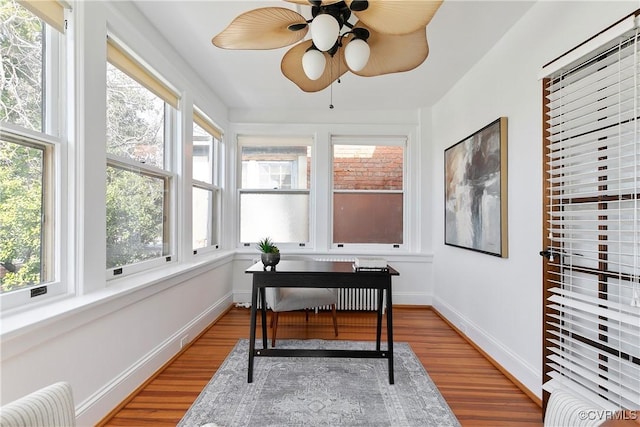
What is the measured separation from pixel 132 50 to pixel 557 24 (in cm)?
281

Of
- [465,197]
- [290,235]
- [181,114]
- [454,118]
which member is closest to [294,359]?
[290,235]

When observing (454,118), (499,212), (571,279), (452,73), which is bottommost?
(571,279)

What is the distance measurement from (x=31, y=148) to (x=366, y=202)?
3394 mm

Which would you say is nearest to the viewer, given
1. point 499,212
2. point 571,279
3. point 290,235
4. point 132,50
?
point 571,279

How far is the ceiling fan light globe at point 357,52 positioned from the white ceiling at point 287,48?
714mm

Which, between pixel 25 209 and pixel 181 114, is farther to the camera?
pixel 181 114

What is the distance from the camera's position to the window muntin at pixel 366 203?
420 centimetres

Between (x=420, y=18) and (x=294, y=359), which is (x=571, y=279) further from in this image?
(x=294, y=359)

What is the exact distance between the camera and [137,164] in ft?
7.58

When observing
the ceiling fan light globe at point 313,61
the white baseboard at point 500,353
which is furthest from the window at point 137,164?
the white baseboard at point 500,353

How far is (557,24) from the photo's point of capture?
6.18 feet

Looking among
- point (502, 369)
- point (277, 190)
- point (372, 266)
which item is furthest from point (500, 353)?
point (277, 190)

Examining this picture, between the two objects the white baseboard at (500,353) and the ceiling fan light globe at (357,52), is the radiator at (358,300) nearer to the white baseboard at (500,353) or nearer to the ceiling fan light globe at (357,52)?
the white baseboard at (500,353)

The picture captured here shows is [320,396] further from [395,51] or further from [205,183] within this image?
[205,183]
